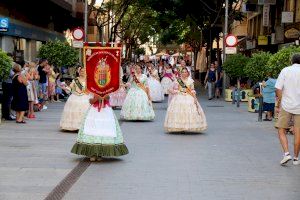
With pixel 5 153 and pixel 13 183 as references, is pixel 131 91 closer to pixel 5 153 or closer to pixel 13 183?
pixel 5 153

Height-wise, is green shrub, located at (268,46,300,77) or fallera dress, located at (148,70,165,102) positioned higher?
green shrub, located at (268,46,300,77)

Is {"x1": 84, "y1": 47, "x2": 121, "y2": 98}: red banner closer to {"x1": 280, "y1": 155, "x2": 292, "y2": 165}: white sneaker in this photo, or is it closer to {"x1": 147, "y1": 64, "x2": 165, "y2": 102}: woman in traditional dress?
{"x1": 280, "y1": 155, "x2": 292, "y2": 165}: white sneaker

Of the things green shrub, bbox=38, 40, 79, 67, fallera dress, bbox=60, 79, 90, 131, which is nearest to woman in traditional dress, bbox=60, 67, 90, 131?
fallera dress, bbox=60, 79, 90, 131

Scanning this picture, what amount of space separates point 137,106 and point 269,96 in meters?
4.01

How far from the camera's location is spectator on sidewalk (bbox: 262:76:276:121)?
61.5ft

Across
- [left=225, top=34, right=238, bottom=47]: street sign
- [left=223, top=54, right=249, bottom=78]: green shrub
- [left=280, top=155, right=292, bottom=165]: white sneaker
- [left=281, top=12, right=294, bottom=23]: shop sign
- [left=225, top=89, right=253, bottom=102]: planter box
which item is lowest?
[left=225, top=89, right=253, bottom=102]: planter box

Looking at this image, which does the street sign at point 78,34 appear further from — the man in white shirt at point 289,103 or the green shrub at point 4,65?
the man in white shirt at point 289,103

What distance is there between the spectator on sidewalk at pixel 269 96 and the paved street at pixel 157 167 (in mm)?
2493

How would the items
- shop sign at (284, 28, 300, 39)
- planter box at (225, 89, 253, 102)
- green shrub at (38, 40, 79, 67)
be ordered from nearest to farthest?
green shrub at (38, 40, 79, 67) < planter box at (225, 89, 253, 102) < shop sign at (284, 28, 300, 39)

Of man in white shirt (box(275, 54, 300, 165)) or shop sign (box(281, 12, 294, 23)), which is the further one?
shop sign (box(281, 12, 294, 23))

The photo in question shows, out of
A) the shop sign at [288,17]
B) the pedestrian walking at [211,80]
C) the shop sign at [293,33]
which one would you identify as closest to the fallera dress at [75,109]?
the pedestrian walking at [211,80]

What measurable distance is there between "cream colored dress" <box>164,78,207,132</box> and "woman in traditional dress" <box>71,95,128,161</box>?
175 inches

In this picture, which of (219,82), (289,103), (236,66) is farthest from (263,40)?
(289,103)

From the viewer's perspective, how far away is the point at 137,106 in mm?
18672
